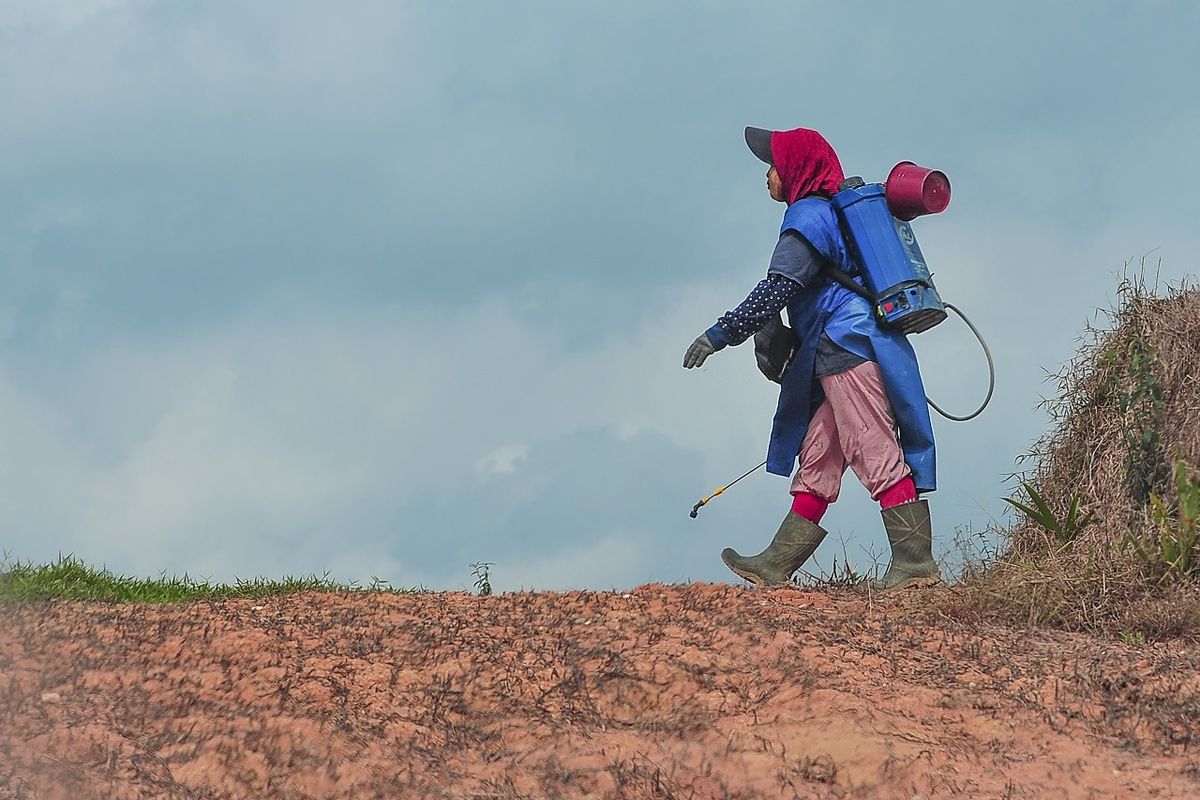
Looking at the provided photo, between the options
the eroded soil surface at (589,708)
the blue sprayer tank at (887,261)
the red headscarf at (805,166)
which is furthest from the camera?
the red headscarf at (805,166)

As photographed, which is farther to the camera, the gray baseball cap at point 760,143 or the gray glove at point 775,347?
the gray baseball cap at point 760,143

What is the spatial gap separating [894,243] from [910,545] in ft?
4.82

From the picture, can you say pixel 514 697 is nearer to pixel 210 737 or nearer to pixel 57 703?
pixel 210 737

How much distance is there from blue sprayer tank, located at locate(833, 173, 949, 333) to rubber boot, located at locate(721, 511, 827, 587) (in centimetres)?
109

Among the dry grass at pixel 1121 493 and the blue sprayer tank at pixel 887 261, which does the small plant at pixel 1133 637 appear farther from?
the blue sprayer tank at pixel 887 261

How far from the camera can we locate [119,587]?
709cm

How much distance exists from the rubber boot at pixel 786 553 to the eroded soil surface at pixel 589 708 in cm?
92

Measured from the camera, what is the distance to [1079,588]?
5980mm

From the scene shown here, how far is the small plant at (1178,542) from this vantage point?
20.2ft

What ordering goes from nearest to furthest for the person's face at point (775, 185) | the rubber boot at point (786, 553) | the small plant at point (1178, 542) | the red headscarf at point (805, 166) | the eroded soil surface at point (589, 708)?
the eroded soil surface at point (589, 708), the small plant at point (1178, 542), the rubber boot at point (786, 553), the red headscarf at point (805, 166), the person's face at point (775, 185)

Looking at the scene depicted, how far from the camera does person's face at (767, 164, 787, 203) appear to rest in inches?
275

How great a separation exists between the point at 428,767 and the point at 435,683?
0.66 metres

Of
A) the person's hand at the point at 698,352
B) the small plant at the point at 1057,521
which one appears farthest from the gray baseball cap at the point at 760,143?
the small plant at the point at 1057,521

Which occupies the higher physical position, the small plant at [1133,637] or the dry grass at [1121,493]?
the dry grass at [1121,493]
